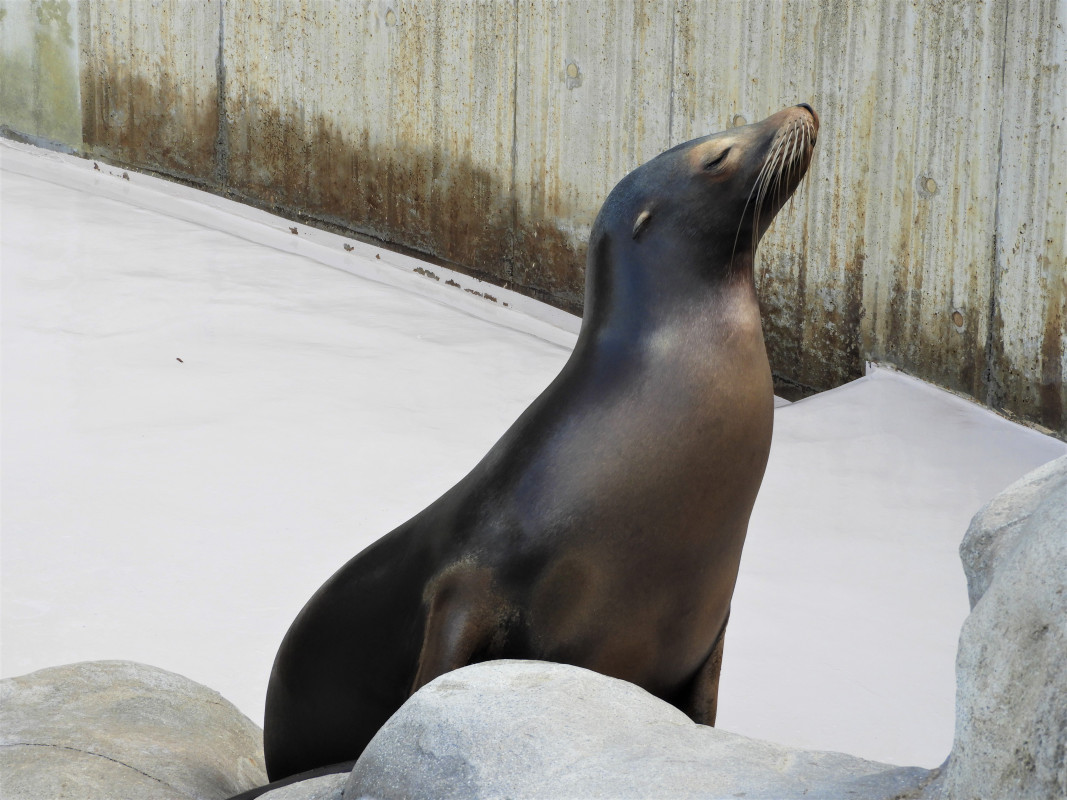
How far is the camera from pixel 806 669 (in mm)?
3834

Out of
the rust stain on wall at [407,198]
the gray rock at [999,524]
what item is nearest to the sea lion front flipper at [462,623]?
the gray rock at [999,524]

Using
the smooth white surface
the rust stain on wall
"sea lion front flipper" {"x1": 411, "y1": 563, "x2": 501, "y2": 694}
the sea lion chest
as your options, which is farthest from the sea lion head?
the rust stain on wall

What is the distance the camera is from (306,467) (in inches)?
191

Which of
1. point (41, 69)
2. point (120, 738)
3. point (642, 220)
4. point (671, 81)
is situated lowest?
point (120, 738)

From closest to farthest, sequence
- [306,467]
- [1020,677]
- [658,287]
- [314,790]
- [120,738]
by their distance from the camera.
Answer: [1020,677] → [314,790] → [658,287] → [120,738] → [306,467]

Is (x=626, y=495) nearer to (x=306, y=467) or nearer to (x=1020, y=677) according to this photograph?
(x=1020, y=677)

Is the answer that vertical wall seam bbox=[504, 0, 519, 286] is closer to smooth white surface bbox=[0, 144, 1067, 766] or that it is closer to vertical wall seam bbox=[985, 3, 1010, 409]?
smooth white surface bbox=[0, 144, 1067, 766]

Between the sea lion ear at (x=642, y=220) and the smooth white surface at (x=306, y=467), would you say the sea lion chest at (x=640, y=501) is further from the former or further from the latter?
the smooth white surface at (x=306, y=467)

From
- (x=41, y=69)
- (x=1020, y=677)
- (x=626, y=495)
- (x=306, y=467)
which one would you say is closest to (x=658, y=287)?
(x=626, y=495)

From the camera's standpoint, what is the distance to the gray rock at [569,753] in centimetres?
153

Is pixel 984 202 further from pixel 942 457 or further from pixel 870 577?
pixel 870 577

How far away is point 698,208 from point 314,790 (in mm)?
1146

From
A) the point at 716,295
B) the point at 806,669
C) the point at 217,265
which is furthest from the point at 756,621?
the point at 217,265

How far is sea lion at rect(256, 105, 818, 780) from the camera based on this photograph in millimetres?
2211
